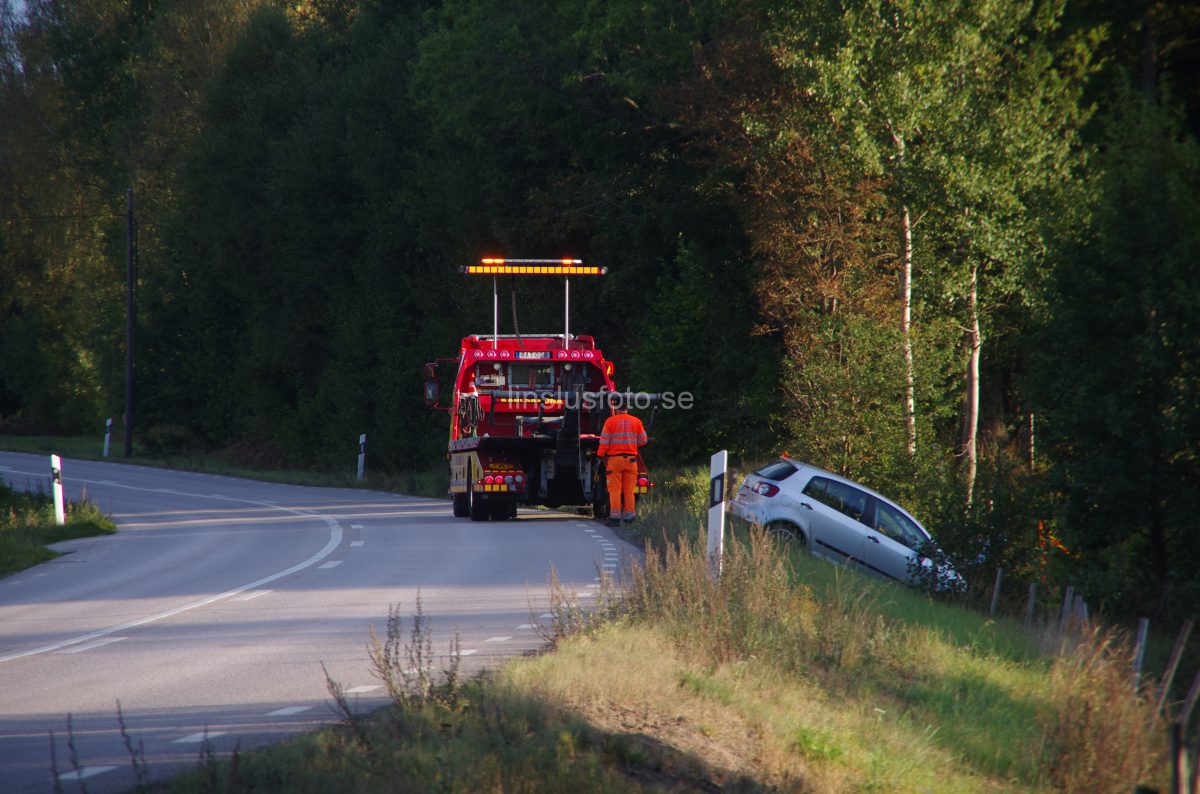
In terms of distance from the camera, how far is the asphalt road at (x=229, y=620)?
7.39 metres

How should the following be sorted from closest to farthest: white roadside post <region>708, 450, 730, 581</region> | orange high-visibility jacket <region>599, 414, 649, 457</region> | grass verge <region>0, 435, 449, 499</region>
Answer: white roadside post <region>708, 450, 730, 581</region>
orange high-visibility jacket <region>599, 414, 649, 457</region>
grass verge <region>0, 435, 449, 499</region>

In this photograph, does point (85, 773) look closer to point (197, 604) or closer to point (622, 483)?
point (197, 604)

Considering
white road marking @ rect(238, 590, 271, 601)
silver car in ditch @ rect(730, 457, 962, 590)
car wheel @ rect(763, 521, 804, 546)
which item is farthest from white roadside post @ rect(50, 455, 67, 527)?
car wheel @ rect(763, 521, 804, 546)

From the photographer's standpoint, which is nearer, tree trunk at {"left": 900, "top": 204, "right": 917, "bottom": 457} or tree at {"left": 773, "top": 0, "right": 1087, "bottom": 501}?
tree trunk at {"left": 900, "top": 204, "right": 917, "bottom": 457}

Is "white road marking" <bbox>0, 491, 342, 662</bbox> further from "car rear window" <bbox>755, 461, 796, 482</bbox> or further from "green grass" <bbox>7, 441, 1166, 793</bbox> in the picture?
"car rear window" <bbox>755, 461, 796, 482</bbox>

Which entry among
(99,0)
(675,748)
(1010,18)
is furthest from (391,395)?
(675,748)

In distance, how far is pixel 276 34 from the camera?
54000 millimetres

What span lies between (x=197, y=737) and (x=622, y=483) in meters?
14.2

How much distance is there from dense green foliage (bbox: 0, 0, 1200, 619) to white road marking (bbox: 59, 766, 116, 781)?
1288 centimetres

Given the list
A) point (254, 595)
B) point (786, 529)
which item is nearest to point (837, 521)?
point (786, 529)

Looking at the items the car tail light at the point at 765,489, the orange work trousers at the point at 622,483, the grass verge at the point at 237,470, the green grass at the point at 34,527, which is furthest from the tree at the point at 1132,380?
the grass verge at the point at 237,470

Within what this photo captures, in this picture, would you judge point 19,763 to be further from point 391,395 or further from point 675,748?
point 391,395

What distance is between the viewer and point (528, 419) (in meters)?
23.4

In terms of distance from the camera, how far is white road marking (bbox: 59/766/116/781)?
252 inches
